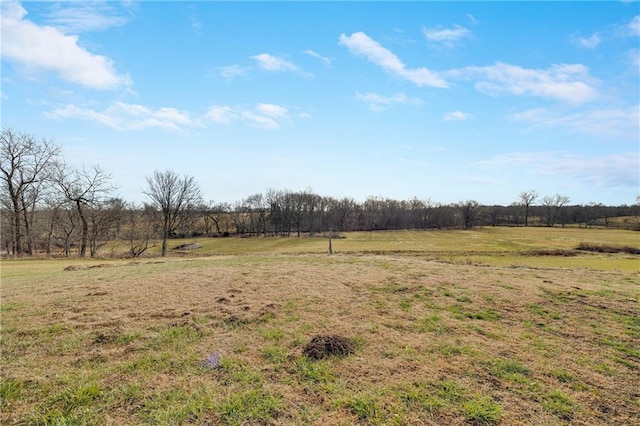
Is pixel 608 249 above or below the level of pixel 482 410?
below

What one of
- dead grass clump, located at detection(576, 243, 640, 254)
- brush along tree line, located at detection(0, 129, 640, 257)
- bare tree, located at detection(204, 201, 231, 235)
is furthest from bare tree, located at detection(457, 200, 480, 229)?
bare tree, located at detection(204, 201, 231, 235)

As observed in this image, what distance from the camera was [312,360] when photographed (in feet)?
17.9

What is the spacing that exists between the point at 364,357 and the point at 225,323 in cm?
346

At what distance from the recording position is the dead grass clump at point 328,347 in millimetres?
5633

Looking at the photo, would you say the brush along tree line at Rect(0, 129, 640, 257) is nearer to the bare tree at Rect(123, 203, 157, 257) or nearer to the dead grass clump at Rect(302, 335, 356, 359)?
the bare tree at Rect(123, 203, 157, 257)

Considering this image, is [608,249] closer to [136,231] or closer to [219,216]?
[136,231]

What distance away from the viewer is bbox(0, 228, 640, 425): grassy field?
407 centimetres

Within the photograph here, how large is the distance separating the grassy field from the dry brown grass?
1.1 inches

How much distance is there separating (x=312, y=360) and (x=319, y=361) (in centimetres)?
14

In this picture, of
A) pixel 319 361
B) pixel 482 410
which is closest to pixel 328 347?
pixel 319 361

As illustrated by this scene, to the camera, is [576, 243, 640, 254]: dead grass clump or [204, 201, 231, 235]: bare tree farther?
[204, 201, 231, 235]: bare tree

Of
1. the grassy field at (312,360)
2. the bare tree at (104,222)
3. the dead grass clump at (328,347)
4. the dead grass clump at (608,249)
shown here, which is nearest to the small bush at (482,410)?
the grassy field at (312,360)

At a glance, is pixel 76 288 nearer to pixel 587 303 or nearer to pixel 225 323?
pixel 225 323

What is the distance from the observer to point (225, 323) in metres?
7.18
